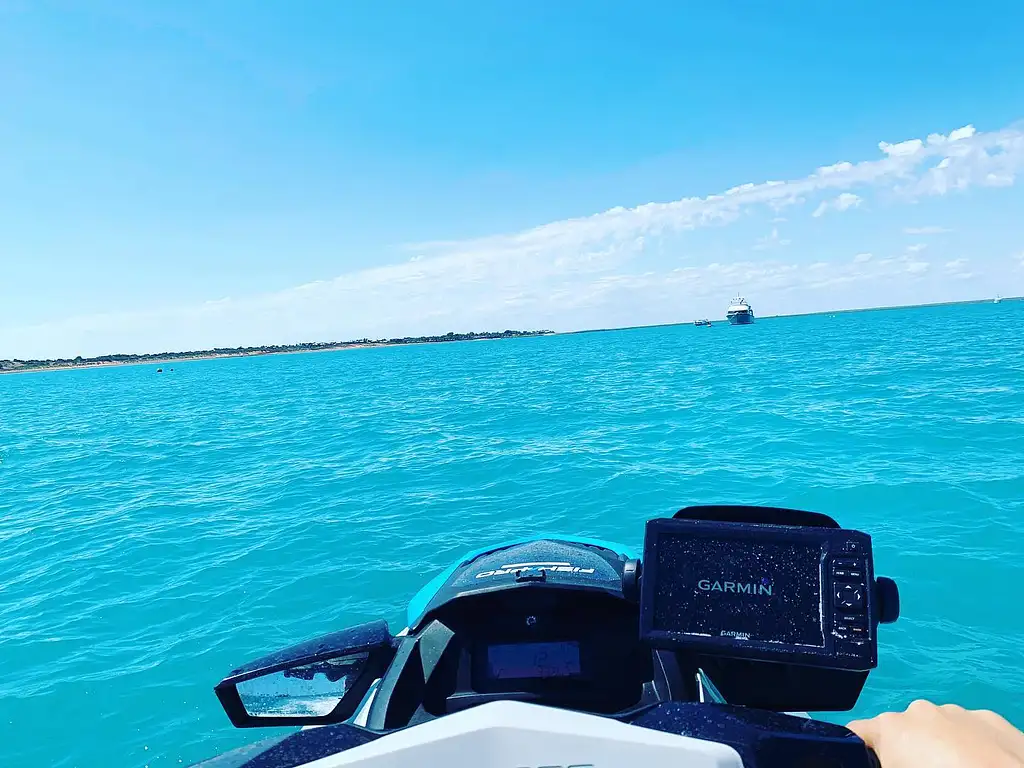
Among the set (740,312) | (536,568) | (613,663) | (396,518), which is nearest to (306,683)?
(536,568)

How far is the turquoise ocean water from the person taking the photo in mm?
5668

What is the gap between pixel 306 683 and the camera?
2471 mm

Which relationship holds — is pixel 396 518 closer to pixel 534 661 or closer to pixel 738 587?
Answer: pixel 534 661

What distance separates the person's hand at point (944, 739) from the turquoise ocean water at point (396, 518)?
11.7ft

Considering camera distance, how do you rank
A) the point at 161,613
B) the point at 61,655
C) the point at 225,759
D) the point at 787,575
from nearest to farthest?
the point at 225,759
the point at 787,575
the point at 61,655
the point at 161,613

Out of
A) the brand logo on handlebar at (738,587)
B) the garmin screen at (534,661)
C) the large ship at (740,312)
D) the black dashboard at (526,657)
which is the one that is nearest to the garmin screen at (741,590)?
the brand logo on handlebar at (738,587)

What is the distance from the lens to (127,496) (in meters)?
14.1

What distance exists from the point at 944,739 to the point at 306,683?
245cm

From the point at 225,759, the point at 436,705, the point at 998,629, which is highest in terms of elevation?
the point at 225,759

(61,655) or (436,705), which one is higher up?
(436,705)

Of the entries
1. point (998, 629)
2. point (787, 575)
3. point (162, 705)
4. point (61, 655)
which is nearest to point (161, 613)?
point (61, 655)

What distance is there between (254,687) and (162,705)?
4431 mm

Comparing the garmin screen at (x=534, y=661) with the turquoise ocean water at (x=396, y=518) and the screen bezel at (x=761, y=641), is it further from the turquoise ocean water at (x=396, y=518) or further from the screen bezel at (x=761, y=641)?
the turquoise ocean water at (x=396, y=518)

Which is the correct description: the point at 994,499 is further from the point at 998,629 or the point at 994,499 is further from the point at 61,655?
the point at 61,655
